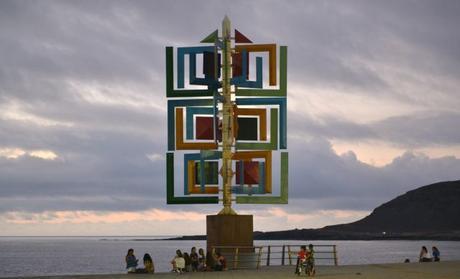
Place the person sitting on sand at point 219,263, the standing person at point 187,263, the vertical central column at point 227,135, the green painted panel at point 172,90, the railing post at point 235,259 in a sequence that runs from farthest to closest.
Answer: the green painted panel at point 172,90, the vertical central column at point 227,135, the railing post at point 235,259, the standing person at point 187,263, the person sitting on sand at point 219,263

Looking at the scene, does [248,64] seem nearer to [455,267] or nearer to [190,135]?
[190,135]

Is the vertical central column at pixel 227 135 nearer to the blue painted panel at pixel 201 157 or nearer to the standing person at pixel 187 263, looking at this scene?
the blue painted panel at pixel 201 157

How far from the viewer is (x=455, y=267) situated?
123 feet

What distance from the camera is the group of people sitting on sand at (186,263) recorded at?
35.5 metres

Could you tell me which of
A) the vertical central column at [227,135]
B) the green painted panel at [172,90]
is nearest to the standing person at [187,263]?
the vertical central column at [227,135]

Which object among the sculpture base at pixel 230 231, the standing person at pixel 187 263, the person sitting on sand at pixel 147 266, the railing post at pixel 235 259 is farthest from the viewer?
the sculpture base at pixel 230 231

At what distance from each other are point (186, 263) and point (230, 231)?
2.91 meters

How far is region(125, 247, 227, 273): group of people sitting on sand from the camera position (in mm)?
35531

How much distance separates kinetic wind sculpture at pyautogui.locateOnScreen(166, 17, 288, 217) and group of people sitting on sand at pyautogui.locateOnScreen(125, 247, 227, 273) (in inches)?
157

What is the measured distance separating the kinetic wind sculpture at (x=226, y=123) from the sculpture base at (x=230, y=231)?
57.7 inches

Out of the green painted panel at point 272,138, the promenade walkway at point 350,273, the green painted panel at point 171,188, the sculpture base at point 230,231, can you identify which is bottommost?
the promenade walkway at point 350,273

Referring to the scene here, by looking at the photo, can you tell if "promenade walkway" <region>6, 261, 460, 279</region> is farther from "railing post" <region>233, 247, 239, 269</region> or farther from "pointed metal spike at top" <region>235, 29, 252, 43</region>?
"pointed metal spike at top" <region>235, 29, 252, 43</region>

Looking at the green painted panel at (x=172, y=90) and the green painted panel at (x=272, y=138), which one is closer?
the green painted panel at (x=172, y=90)

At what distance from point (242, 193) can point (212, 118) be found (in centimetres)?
411
